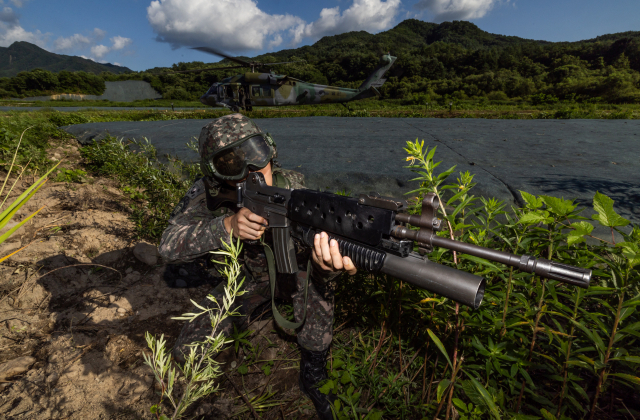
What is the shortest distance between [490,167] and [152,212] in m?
5.38

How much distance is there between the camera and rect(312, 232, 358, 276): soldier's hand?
6.31ft

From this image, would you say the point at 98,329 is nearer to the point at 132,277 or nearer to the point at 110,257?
the point at 132,277

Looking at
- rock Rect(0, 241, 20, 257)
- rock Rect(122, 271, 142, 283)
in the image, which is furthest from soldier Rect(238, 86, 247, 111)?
rock Rect(122, 271, 142, 283)

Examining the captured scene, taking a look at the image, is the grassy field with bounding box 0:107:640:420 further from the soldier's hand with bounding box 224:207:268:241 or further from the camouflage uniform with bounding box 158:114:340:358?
the soldier's hand with bounding box 224:207:268:241

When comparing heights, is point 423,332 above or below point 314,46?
below

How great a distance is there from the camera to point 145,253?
3887mm

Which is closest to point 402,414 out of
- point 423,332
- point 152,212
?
point 423,332

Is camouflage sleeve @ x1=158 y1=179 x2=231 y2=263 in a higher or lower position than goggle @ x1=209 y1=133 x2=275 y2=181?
lower

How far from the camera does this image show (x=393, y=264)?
1.59 m

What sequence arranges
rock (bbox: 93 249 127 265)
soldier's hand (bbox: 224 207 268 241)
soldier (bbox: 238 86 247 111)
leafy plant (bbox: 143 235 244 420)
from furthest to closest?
soldier (bbox: 238 86 247 111) → rock (bbox: 93 249 127 265) → soldier's hand (bbox: 224 207 268 241) → leafy plant (bbox: 143 235 244 420)

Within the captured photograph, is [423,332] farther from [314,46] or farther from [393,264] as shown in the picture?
[314,46]

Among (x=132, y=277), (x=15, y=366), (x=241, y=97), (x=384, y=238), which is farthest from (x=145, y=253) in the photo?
(x=241, y=97)

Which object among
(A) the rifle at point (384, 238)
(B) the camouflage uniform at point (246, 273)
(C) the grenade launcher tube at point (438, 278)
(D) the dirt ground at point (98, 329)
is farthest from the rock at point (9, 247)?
(C) the grenade launcher tube at point (438, 278)

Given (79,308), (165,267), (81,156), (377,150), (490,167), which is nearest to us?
(79,308)
